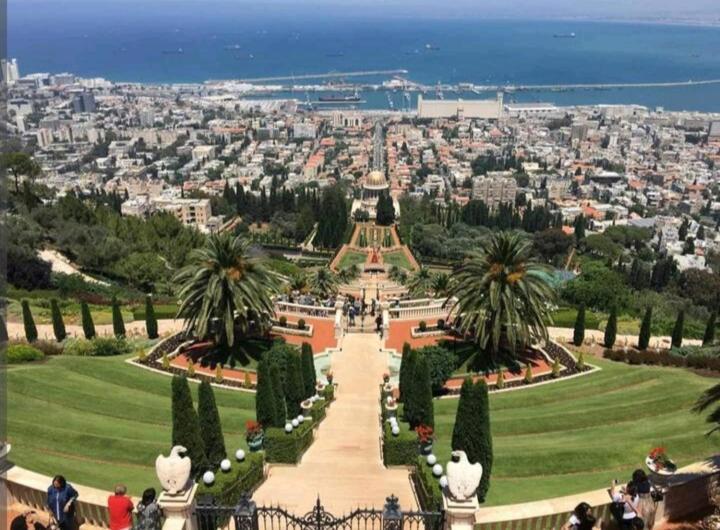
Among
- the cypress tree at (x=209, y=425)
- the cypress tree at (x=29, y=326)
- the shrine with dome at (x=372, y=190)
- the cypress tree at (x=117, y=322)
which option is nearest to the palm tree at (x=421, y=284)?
the cypress tree at (x=117, y=322)

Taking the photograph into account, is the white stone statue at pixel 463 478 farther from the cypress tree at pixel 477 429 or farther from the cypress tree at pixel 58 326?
the cypress tree at pixel 58 326

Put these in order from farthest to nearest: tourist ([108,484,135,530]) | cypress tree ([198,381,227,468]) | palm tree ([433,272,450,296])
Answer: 1. palm tree ([433,272,450,296])
2. cypress tree ([198,381,227,468])
3. tourist ([108,484,135,530])

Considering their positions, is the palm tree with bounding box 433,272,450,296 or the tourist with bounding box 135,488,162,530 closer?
the tourist with bounding box 135,488,162,530

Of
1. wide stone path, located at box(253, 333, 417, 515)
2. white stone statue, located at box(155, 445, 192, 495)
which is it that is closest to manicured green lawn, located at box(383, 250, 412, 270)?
wide stone path, located at box(253, 333, 417, 515)

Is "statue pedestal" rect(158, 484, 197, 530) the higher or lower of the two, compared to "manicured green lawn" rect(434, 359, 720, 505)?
higher

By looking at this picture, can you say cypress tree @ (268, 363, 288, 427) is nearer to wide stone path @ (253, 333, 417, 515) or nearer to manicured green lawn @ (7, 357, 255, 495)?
wide stone path @ (253, 333, 417, 515)

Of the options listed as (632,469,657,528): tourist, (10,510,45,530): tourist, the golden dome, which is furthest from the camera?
the golden dome

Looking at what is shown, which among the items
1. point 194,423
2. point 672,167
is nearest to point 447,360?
point 194,423

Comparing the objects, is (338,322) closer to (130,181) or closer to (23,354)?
(23,354)
